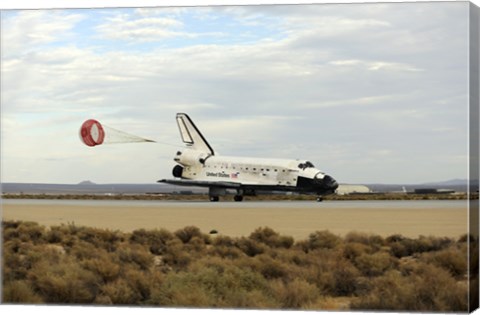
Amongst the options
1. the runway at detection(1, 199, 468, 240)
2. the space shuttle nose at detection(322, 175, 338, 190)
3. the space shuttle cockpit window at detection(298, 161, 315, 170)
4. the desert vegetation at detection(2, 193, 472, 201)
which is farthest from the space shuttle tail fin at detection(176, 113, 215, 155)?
the space shuttle nose at detection(322, 175, 338, 190)

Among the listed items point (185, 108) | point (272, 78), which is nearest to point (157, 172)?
point (185, 108)

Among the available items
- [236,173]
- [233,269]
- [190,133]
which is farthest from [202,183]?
[233,269]

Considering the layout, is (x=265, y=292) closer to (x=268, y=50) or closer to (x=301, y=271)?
(x=301, y=271)

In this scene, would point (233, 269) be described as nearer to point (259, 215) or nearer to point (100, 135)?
point (259, 215)

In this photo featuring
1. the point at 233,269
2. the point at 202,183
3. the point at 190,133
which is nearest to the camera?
the point at 233,269

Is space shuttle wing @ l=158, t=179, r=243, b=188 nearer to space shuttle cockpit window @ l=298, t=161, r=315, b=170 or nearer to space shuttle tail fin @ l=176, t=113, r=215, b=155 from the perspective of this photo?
space shuttle tail fin @ l=176, t=113, r=215, b=155

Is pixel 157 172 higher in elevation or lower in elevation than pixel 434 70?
lower
